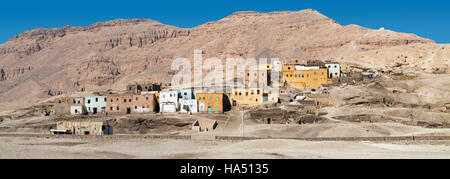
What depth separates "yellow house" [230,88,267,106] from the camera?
6744cm

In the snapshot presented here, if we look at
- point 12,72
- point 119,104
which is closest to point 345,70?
point 119,104

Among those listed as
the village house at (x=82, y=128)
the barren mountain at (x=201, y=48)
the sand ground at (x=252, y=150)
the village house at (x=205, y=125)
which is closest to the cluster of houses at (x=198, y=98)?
the village house at (x=205, y=125)

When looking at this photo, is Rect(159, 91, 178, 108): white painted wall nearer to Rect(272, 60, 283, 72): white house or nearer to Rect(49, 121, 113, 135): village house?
Rect(49, 121, 113, 135): village house

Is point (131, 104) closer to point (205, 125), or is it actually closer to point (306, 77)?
point (205, 125)

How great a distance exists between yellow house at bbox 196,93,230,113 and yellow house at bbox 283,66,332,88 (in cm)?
1372

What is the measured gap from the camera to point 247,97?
68062mm

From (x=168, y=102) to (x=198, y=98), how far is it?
14.2 ft

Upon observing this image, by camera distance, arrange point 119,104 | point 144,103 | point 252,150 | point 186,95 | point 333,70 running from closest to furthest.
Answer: point 252,150 → point 144,103 → point 186,95 → point 119,104 → point 333,70

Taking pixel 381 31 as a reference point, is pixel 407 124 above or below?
below

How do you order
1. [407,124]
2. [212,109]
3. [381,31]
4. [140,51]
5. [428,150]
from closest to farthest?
[428,150] → [407,124] → [212,109] → [381,31] → [140,51]
